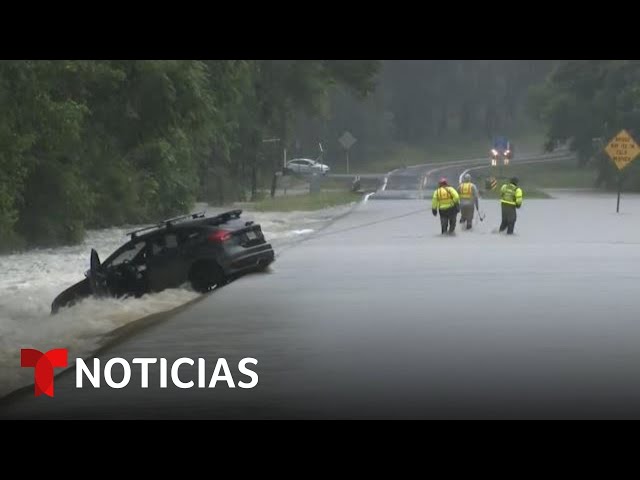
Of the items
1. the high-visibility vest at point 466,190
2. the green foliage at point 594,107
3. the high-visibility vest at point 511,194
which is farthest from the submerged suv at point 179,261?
the green foliage at point 594,107

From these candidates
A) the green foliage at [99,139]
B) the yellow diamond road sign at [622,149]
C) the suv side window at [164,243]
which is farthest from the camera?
the yellow diamond road sign at [622,149]

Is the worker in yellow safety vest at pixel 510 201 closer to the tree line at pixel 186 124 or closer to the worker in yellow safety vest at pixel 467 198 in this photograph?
the worker in yellow safety vest at pixel 467 198

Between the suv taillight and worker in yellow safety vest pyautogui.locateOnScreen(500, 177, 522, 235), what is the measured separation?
15.6 metres

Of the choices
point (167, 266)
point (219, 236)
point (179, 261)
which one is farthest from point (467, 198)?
point (167, 266)

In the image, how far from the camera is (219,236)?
1056 inches

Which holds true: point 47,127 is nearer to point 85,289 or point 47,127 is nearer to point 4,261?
point 4,261

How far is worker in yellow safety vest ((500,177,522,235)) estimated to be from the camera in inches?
1620

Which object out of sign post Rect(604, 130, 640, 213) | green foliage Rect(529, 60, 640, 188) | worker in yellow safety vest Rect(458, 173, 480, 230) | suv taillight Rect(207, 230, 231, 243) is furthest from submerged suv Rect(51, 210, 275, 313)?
green foliage Rect(529, 60, 640, 188)

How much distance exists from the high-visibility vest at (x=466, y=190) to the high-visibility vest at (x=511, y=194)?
2402mm

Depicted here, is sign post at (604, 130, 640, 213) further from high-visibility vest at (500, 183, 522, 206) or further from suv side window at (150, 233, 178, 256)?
suv side window at (150, 233, 178, 256)

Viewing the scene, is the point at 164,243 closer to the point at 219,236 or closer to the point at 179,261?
the point at 179,261

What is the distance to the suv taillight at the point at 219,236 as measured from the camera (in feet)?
87.8

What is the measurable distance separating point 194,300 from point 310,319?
3.88 meters
